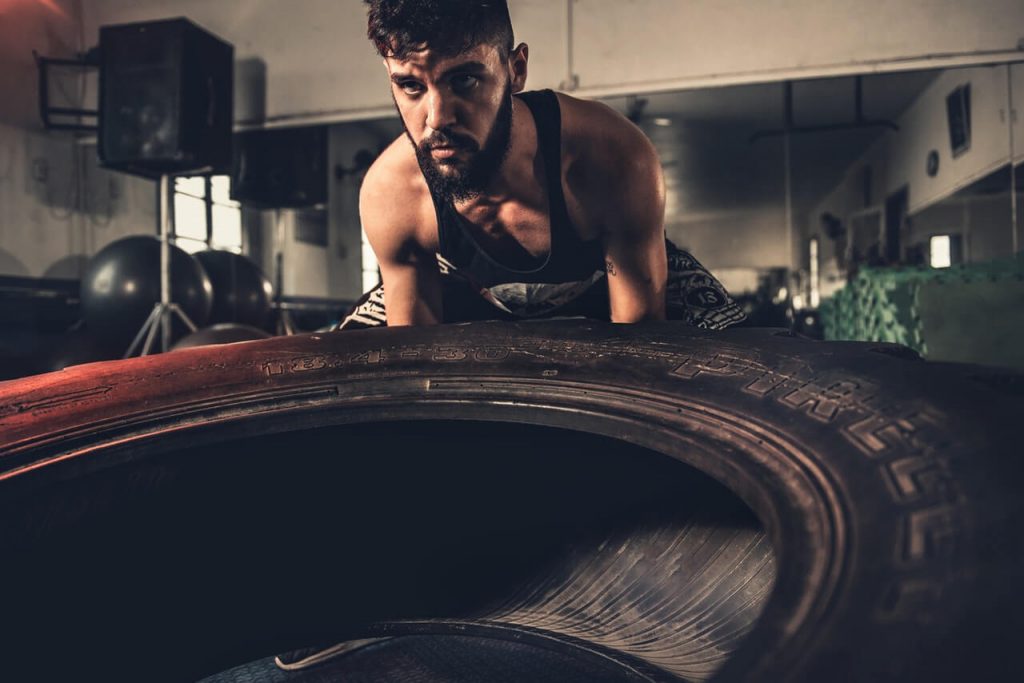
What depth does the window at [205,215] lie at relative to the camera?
527 centimetres

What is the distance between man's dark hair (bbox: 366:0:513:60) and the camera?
77 centimetres

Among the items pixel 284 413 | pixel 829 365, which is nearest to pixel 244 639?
pixel 284 413

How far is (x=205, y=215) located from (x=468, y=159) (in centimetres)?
498

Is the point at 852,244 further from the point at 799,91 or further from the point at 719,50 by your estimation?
the point at 719,50

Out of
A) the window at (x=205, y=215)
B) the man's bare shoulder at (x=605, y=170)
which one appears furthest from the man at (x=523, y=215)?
the window at (x=205, y=215)

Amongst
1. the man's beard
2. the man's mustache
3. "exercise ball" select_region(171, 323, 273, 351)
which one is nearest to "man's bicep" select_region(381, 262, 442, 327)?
the man's beard

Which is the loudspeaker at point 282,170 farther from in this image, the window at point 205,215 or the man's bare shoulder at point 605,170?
the man's bare shoulder at point 605,170

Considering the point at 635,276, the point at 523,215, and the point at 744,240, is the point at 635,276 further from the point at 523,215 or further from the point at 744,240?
the point at 744,240

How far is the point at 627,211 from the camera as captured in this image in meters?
1.06

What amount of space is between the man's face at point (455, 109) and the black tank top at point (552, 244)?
0.09 m

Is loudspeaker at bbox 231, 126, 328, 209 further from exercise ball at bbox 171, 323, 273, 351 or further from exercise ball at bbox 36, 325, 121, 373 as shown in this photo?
exercise ball at bbox 171, 323, 273, 351

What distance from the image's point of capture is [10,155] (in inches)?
176

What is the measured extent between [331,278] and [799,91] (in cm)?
358

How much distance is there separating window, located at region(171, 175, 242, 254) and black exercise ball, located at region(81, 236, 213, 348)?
132cm
